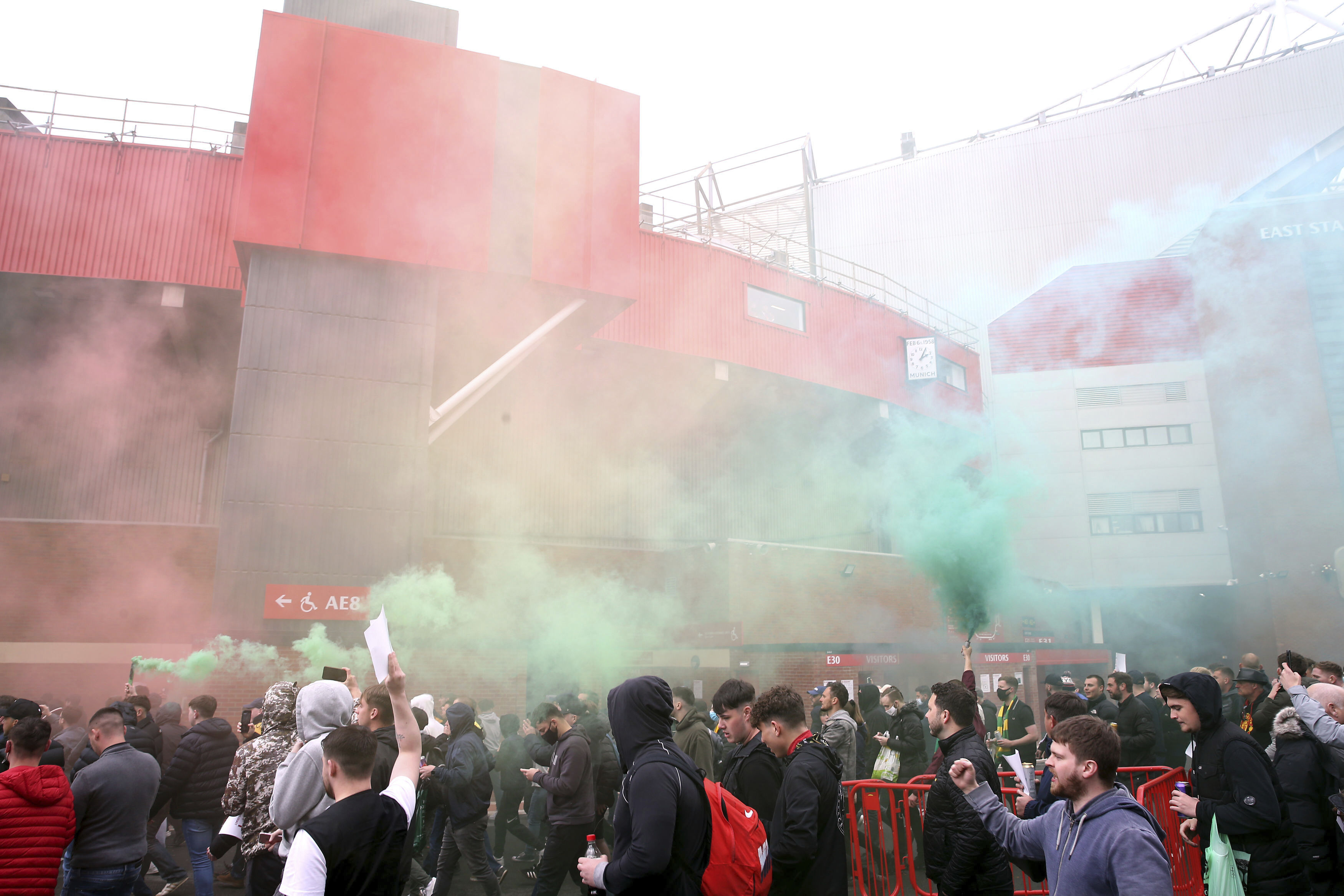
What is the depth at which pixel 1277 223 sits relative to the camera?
2088 centimetres

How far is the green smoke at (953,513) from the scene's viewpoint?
1705 centimetres

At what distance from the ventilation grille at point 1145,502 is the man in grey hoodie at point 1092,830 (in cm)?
2483

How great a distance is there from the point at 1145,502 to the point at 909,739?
20733mm

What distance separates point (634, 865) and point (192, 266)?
52.2 feet

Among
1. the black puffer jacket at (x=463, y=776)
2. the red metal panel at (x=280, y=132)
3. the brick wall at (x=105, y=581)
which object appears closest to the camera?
the black puffer jacket at (x=463, y=776)

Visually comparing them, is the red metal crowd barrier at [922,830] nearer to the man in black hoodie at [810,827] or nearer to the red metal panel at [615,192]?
the man in black hoodie at [810,827]

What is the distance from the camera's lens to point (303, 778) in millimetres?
3164

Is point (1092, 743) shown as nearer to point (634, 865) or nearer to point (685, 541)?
point (634, 865)

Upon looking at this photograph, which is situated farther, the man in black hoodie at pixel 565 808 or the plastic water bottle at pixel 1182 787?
the plastic water bottle at pixel 1182 787

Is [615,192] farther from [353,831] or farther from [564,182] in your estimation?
[353,831]

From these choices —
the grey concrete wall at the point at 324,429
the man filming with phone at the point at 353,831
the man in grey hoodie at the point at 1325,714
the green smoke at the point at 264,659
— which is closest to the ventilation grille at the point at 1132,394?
the grey concrete wall at the point at 324,429

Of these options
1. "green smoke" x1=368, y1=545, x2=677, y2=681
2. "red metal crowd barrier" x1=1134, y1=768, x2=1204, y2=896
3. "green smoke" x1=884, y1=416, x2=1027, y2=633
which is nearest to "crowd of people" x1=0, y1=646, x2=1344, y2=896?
"red metal crowd barrier" x1=1134, y1=768, x2=1204, y2=896

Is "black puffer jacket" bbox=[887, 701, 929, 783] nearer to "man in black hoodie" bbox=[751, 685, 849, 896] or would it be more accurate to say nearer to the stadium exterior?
"man in black hoodie" bbox=[751, 685, 849, 896]

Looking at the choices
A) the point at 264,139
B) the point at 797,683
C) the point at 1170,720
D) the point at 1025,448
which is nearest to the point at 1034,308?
the point at 1025,448
